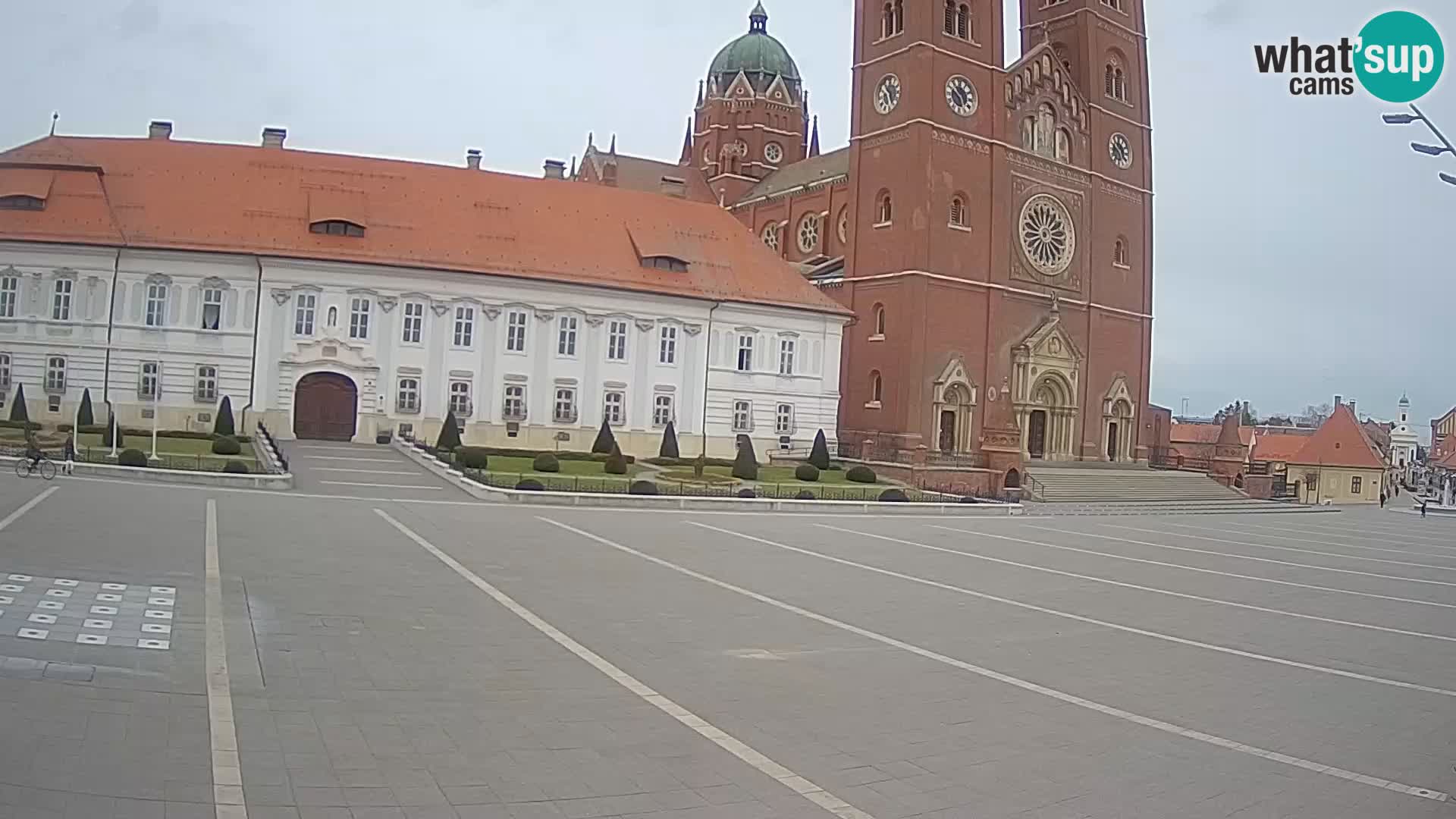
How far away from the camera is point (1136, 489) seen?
172ft

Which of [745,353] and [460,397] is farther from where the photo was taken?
[745,353]

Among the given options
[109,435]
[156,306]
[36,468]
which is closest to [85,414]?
[109,435]

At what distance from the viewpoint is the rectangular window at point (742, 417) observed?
4956 centimetres

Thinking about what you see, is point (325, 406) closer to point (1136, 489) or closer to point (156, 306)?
point (156, 306)

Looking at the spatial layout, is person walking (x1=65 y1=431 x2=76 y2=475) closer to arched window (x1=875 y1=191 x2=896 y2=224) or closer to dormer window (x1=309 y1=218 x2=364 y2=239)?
dormer window (x1=309 y1=218 x2=364 y2=239)

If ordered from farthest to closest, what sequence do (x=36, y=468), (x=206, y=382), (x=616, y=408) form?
(x=616, y=408), (x=206, y=382), (x=36, y=468)

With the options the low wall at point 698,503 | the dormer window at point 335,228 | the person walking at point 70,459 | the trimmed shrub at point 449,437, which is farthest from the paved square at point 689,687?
the dormer window at point 335,228

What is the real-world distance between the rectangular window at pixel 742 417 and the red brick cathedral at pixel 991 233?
6655 millimetres

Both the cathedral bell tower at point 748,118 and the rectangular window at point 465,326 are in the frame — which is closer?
the rectangular window at point 465,326

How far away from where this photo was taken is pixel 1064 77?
194ft

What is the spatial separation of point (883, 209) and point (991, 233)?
17.3 ft

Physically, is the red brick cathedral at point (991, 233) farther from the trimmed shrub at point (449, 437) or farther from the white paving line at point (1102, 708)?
the white paving line at point (1102, 708)

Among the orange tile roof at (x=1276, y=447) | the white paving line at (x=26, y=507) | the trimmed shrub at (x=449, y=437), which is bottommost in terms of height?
A: the white paving line at (x=26, y=507)

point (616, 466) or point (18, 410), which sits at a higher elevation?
point (18, 410)
